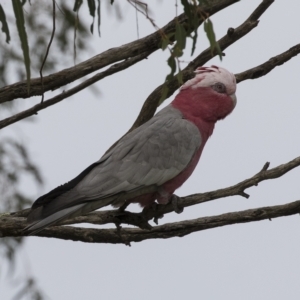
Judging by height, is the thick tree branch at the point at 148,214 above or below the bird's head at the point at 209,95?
below

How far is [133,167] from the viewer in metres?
3.58

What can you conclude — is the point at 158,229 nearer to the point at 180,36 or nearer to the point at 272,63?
the point at 272,63

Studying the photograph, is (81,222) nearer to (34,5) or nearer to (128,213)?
(128,213)

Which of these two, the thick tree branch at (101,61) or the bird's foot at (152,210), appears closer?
the thick tree branch at (101,61)

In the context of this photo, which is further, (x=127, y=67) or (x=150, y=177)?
(x=150, y=177)

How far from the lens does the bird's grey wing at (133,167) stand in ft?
10.6

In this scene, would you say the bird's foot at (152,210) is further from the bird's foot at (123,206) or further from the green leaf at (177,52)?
the green leaf at (177,52)

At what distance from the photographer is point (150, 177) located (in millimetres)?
3568

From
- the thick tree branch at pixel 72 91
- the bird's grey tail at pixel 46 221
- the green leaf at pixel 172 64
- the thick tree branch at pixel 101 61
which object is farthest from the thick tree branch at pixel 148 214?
the green leaf at pixel 172 64

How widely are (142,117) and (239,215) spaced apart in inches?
32.8

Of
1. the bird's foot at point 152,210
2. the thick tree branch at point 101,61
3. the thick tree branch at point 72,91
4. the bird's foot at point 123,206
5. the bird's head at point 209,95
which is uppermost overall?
the bird's head at point 209,95

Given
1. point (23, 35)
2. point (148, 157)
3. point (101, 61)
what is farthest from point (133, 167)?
point (23, 35)

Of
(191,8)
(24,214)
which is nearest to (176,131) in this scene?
(24,214)

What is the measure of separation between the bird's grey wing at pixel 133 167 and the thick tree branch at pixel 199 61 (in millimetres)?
60
